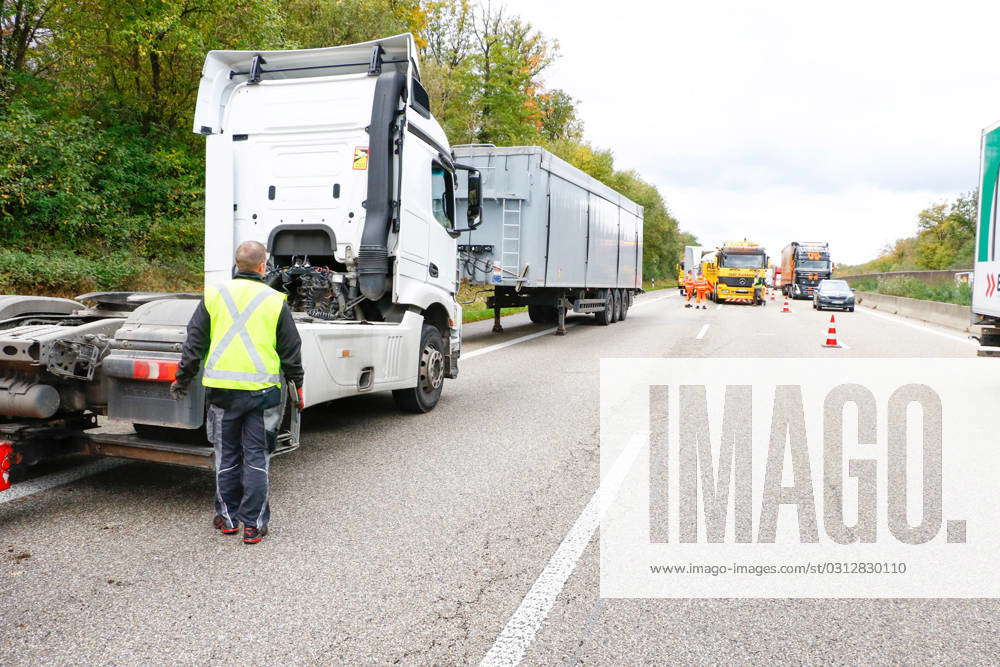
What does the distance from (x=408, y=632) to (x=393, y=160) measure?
463 cm

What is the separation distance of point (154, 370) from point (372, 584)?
76.0 inches

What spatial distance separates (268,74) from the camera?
24.3ft

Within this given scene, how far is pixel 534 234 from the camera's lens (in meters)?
14.5

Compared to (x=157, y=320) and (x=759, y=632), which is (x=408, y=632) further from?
(x=157, y=320)

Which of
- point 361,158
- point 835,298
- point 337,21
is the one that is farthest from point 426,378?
point 835,298

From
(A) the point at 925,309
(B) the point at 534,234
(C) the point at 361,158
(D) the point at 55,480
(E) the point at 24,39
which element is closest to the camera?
(D) the point at 55,480

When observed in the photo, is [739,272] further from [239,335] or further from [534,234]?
[239,335]

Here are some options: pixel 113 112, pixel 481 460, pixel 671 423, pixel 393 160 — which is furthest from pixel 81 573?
pixel 113 112

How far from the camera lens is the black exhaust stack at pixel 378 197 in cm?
671

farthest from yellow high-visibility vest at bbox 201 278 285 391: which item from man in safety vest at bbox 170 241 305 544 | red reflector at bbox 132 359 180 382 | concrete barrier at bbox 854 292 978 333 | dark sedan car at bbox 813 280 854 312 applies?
dark sedan car at bbox 813 280 854 312

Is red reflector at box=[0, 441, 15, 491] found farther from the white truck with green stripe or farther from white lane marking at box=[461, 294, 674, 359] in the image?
the white truck with green stripe

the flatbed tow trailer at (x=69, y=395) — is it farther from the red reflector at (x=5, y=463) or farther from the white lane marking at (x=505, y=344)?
the white lane marking at (x=505, y=344)

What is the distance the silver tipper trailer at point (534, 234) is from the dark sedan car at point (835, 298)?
1495 cm

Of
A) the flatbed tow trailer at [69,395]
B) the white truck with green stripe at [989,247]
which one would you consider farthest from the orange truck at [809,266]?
the flatbed tow trailer at [69,395]
